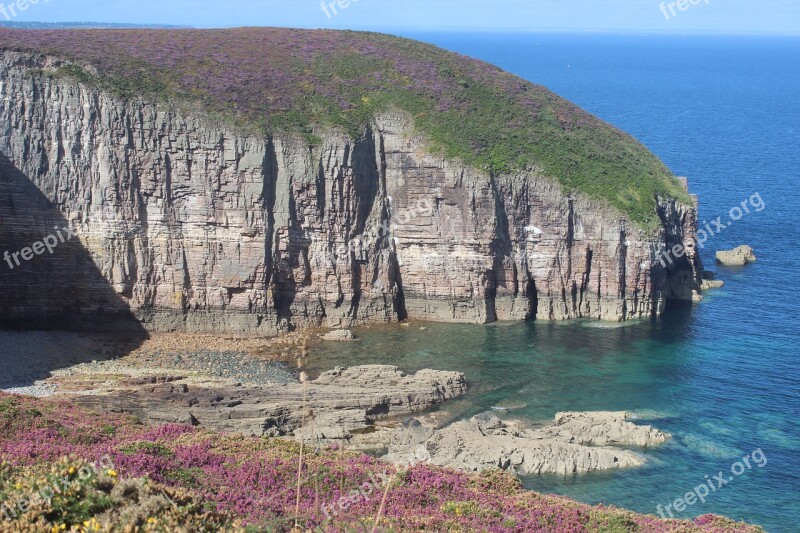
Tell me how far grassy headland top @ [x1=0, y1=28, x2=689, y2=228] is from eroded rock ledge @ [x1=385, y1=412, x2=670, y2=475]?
2188 centimetres

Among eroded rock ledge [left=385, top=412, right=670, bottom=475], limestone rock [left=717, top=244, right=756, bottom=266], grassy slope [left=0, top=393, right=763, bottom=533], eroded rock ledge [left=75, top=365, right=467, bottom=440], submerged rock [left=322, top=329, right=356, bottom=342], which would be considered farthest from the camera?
limestone rock [left=717, top=244, right=756, bottom=266]

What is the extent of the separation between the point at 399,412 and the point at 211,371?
12.1 metres

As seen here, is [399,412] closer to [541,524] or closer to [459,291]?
[459,291]

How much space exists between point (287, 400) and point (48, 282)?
20846mm

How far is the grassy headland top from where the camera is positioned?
6131cm

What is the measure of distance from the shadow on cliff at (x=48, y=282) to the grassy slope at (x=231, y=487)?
74.9ft

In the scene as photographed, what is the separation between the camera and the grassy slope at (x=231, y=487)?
20016 mm

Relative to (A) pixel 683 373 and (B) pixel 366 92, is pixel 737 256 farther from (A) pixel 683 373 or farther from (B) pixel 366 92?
(B) pixel 366 92

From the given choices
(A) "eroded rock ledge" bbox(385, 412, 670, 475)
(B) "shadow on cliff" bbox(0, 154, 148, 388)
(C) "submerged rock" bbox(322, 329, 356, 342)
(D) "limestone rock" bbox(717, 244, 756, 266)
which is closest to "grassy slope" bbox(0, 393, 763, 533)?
(A) "eroded rock ledge" bbox(385, 412, 670, 475)

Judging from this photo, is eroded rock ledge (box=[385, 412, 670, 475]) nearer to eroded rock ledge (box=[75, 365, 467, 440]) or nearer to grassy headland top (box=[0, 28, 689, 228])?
eroded rock ledge (box=[75, 365, 467, 440])

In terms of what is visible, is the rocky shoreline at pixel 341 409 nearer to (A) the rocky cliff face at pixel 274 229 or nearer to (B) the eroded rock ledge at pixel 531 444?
(B) the eroded rock ledge at pixel 531 444

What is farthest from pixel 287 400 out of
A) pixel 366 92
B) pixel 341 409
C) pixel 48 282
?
pixel 366 92

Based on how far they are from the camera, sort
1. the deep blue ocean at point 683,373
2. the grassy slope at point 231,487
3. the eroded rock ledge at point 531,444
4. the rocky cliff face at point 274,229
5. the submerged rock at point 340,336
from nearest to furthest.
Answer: the grassy slope at point 231,487 < the deep blue ocean at point 683,373 < the eroded rock ledge at point 531,444 < the rocky cliff face at point 274,229 < the submerged rock at point 340,336

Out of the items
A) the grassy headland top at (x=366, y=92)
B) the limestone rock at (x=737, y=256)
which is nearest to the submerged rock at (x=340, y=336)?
the grassy headland top at (x=366, y=92)
